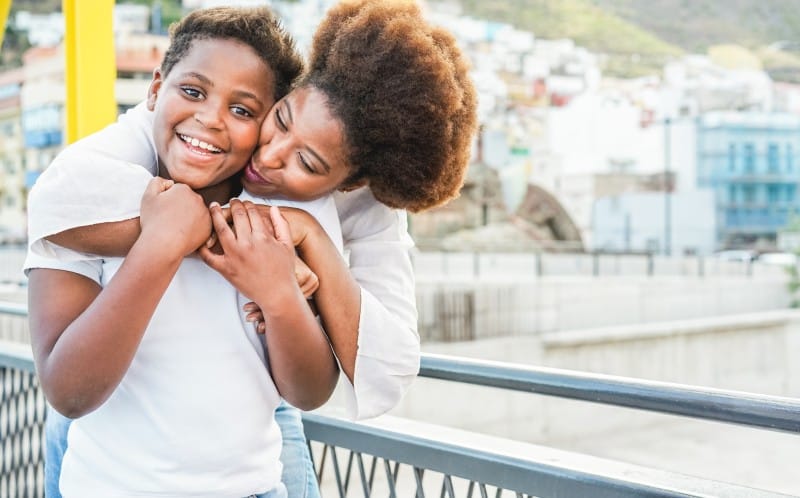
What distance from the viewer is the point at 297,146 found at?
128 centimetres

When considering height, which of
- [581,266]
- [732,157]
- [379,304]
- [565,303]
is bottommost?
[581,266]

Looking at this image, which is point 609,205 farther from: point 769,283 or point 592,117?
point 769,283

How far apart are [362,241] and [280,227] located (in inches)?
8.1

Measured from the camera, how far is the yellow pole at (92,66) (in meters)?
2.60

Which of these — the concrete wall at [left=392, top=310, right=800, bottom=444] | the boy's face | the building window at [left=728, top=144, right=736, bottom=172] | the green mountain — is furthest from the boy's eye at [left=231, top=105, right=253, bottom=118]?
the green mountain

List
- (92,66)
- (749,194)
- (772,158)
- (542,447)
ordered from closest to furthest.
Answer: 1. (542,447)
2. (92,66)
3. (772,158)
4. (749,194)

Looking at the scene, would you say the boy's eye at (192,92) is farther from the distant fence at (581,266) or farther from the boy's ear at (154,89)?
the distant fence at (581,266)

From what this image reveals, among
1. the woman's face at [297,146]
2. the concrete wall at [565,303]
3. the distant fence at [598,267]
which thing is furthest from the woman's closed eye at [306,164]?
the distant fence at [598,267]

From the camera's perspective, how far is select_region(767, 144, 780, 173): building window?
165ft

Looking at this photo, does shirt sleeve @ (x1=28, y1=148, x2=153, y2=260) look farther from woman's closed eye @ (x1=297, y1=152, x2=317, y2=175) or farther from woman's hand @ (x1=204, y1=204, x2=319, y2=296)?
woman's closed eye @ (x1=297, y1=152, x2=317, y2=175)

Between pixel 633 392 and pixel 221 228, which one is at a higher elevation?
pixel 221 228

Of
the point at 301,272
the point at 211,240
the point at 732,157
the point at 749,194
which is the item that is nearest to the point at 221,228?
the point at 211,240

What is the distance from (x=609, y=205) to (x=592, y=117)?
1006 centimetres

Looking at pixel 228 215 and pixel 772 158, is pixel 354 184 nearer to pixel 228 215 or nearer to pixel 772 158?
pixel 228 215
